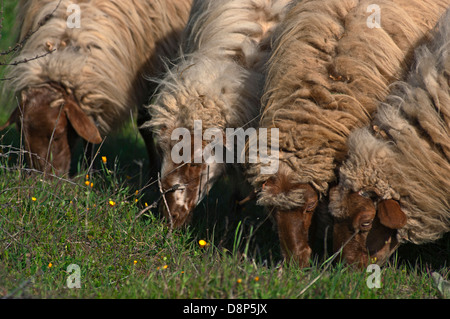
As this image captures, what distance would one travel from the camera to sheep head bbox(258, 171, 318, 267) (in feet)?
12.5

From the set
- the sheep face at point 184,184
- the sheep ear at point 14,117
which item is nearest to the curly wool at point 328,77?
the sheep face at point 184,184

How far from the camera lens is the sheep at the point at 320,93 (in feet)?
12.6

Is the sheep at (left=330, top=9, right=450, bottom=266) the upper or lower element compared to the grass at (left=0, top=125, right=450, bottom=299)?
upper

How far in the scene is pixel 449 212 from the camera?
3.78 m

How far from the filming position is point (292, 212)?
152 inches

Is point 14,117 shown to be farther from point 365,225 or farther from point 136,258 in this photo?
point 365,225

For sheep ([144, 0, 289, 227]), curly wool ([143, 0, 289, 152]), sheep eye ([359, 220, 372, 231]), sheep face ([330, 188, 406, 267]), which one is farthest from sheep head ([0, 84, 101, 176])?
sheep eye ([359, 220, 372, 231])

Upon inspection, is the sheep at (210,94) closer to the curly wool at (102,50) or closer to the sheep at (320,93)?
the sheep at (320,93)

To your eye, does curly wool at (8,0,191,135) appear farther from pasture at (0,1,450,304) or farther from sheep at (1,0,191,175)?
pasture at (0,1,450,304)

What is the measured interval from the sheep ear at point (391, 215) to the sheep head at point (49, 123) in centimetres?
229

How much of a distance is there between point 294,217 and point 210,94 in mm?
988

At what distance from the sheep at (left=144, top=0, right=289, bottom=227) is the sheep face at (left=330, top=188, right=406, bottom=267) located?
0.91 metres

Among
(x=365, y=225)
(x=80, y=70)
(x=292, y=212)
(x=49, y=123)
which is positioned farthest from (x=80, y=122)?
(x=365, y=225)
